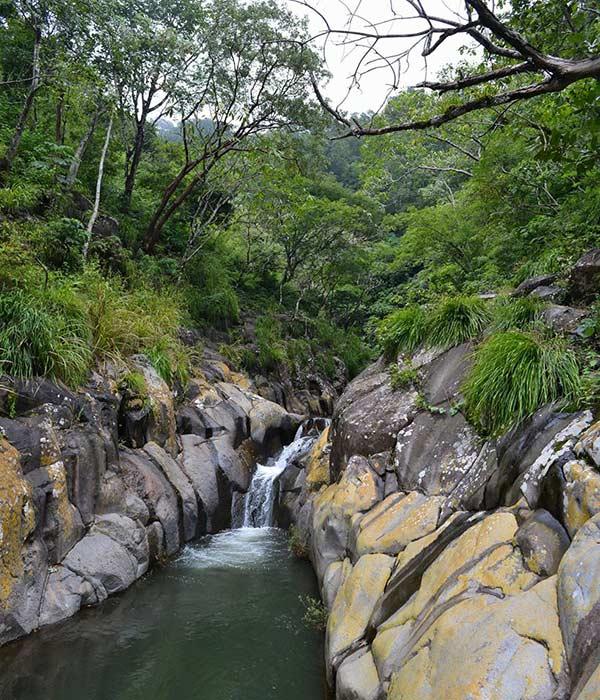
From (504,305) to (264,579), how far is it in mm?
4644

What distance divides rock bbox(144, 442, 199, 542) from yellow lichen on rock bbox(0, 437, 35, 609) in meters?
2.42

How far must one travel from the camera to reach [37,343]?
593cm

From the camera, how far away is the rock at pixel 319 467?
7.16m

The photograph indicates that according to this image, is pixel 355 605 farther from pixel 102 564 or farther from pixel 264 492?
pixel 264 492

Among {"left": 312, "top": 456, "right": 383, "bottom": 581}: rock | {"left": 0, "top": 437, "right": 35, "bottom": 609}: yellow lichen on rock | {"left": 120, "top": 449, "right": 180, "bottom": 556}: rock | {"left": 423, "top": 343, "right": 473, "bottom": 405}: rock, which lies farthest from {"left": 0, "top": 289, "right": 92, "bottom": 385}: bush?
{"left": 423, "top": 343, "right": 473, "bottom": 405}: rock

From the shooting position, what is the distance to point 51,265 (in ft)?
30.4

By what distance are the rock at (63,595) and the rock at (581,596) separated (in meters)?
4.63

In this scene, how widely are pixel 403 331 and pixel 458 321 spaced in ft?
2.95

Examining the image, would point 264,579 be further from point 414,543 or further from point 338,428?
point 414,543

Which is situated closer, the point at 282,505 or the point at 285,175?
the point at 282,505

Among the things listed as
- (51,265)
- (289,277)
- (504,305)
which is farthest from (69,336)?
(289,277)

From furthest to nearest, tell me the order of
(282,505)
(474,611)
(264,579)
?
(282,505) < (264,579) < (474,611)

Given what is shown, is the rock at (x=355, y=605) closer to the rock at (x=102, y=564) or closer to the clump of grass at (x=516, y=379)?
the clump of grass at (x=516, y=379)

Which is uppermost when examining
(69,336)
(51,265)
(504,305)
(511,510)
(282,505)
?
(51,265)
